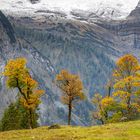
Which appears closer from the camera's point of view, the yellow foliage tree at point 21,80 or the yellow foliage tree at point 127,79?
the yellow foliage tree at point 21,80

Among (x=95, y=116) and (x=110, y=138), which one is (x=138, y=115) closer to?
(x=95, y=116)

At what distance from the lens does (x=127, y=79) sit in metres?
90.3

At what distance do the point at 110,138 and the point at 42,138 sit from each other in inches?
298

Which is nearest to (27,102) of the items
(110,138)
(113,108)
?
(113,108)

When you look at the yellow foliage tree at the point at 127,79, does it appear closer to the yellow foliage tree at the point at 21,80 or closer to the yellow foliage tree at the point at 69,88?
the yellow foliage tree at the point at 69,88

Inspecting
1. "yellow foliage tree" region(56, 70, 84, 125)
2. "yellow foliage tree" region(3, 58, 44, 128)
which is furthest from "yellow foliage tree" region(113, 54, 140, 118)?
→ "yellow foliage tree" region(3, 58, 44, 128)

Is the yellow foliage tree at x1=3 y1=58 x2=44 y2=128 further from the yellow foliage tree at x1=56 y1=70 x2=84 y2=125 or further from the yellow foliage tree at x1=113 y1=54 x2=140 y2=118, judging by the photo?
the yellow foliage tree at x1=113 y1=54 x2=140 y2=118

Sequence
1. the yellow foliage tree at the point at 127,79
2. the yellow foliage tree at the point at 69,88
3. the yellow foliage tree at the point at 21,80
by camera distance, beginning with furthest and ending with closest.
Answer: the yellow foliage tree at the point at 69,88 → the yellow foliage tree at the point at 127,79 → the yellow foliage tree at the point at 21,80

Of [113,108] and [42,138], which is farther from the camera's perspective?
[113,108]

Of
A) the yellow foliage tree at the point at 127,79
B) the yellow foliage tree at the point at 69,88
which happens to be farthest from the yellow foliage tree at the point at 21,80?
the yellow foliage tree at the point at 127,79

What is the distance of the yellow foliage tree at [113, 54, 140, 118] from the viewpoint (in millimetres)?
91250

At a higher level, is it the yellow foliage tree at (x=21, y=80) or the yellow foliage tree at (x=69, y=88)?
the yellow foliage tree at (x=21, y=80)

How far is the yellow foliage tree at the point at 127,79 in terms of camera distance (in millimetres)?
91250

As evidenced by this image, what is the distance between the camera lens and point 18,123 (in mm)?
115625
